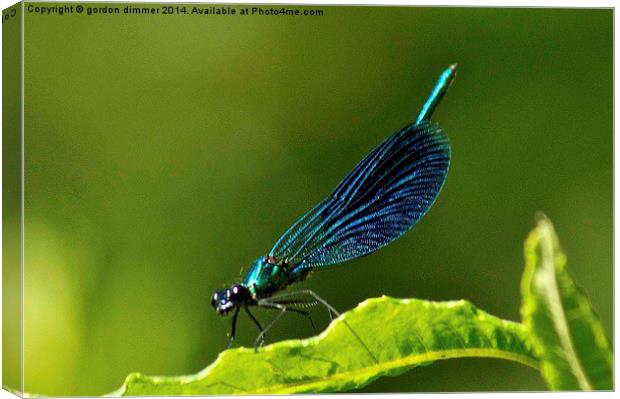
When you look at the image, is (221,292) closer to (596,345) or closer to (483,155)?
(483,155)

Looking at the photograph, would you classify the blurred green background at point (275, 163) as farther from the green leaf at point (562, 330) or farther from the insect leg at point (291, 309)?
the green leaf at point (562, 330)

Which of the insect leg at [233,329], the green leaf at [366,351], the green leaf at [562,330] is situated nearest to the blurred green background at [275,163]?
the insect leg at [233,329]

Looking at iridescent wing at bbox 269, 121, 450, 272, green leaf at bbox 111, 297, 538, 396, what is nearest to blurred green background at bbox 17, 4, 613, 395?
iridescent wing at bbox 269, 121, 450, 272

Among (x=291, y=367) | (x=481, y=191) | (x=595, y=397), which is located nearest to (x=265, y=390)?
(x=291, y=367)

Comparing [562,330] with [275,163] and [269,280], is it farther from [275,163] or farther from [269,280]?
[275,163]

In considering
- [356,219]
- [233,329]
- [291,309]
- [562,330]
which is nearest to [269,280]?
[291,309]
